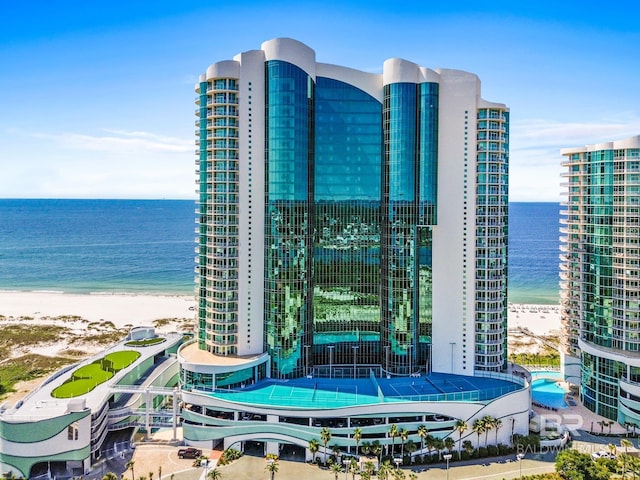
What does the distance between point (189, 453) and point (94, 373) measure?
64.3ft

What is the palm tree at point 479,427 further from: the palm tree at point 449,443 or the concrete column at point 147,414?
the concrete column at point 147,414

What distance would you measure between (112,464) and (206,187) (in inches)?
1405

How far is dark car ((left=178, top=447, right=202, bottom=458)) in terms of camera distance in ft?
190

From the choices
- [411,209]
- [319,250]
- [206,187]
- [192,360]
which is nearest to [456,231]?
[411,209]

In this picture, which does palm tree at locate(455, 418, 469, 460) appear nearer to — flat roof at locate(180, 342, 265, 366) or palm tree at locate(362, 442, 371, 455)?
palm tree at locate(362, 442, 371, 455)

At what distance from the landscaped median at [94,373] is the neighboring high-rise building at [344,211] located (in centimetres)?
1043

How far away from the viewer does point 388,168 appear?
70.8 m

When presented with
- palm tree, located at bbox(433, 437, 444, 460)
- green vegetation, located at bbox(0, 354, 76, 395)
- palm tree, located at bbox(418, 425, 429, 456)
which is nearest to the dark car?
palm tree, located at bbox(418, 425, 429, 456)

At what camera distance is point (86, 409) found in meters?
55.2

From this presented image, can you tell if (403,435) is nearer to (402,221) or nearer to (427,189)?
(402,221)

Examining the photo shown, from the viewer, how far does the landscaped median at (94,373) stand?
6184 cm

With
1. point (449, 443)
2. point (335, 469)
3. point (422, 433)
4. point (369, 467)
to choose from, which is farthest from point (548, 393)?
point (335, 469)

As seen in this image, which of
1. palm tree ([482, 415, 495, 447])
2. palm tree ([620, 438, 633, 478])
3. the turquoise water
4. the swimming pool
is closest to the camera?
palm tree ([620, 438, 633, 478])

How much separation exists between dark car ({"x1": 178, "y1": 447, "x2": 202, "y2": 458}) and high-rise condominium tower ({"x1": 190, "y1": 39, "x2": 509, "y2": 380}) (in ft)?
41.4
